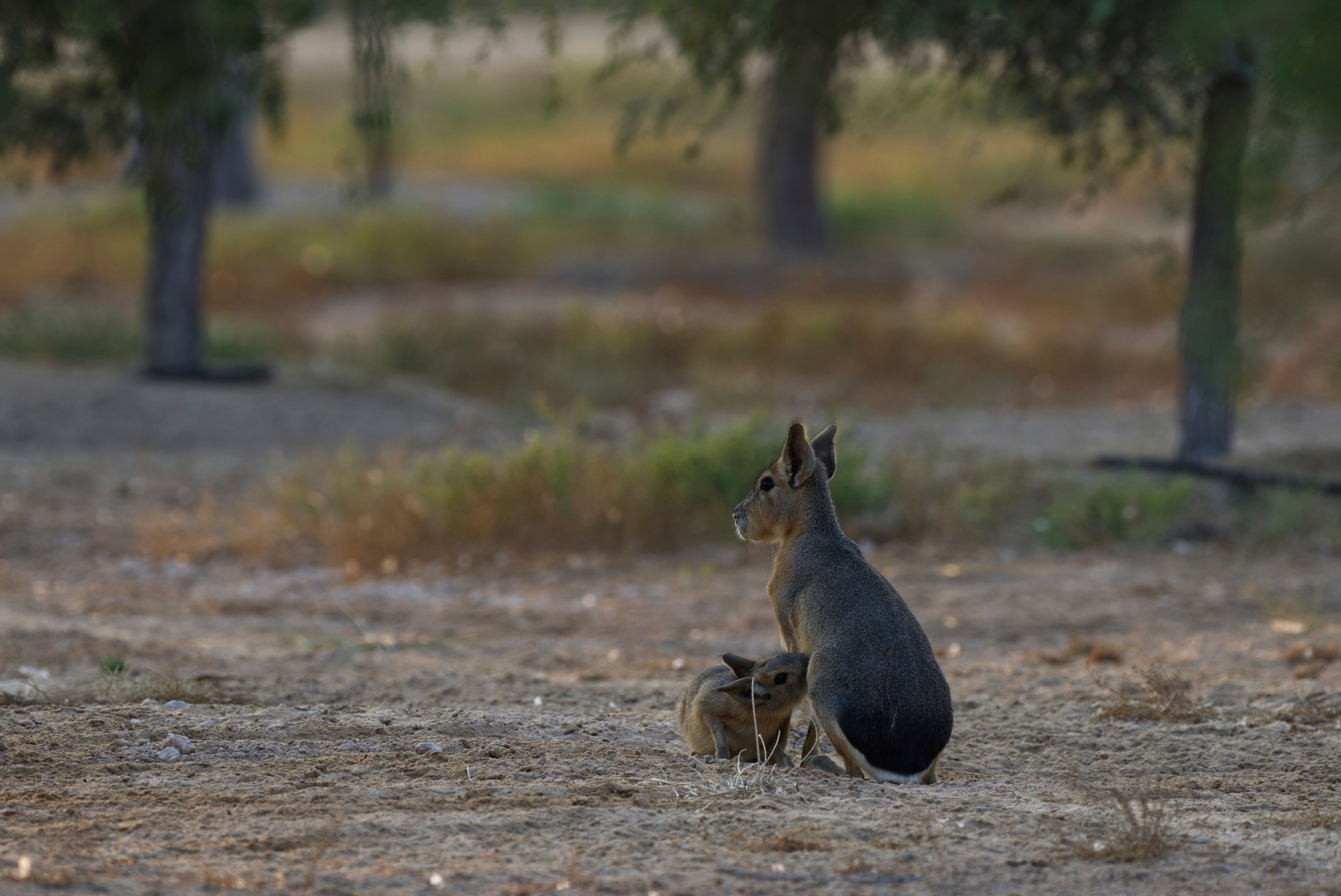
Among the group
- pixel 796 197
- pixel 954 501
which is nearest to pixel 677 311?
pixel 954 501

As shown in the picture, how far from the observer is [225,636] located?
7906 millimetres

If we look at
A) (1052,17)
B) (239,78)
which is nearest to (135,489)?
(239,78)

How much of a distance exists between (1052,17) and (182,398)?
854 cm

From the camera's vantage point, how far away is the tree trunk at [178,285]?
13789 millimetres

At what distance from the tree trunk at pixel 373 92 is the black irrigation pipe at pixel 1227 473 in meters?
7.28

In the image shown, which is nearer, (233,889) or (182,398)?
(233,889)

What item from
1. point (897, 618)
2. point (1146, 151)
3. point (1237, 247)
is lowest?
point (897, 618)

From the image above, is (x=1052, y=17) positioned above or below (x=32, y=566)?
above

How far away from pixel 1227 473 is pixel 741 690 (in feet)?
21.1

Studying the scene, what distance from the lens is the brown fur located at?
5.04 metres

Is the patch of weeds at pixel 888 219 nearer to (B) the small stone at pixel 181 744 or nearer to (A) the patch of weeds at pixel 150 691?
(A) the patch of weeds at pixel 150 691

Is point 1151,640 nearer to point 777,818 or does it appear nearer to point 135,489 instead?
point 777,818

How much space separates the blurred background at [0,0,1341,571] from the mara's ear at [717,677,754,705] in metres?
2.06

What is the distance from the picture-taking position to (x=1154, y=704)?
6.14m
